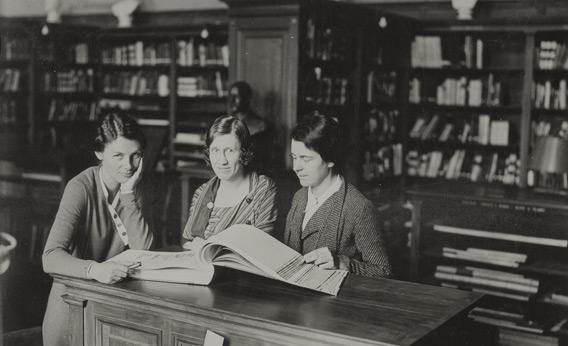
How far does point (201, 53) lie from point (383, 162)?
8.08 feet

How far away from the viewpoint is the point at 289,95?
5422 mm

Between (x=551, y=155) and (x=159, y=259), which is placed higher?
(x=551, y=155)

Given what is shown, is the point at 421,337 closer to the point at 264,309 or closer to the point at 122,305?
the point at 264,309

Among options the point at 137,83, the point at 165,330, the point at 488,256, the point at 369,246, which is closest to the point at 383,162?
the point at 488,256

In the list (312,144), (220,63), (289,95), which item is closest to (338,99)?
(289,95)

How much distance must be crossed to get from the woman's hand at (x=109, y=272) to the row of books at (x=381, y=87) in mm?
4587

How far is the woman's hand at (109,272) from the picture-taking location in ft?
7.11

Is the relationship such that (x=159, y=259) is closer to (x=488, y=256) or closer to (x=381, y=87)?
(x=488, y=256)

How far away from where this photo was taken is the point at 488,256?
495 centimetres

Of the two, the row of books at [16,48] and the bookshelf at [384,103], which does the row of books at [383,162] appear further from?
the row of books at [16,48]

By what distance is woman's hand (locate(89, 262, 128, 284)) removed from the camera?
2.17m

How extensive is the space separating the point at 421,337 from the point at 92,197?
1331 mm

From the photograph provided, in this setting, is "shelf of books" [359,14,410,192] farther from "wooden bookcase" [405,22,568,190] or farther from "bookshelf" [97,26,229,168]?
"bookshelf" [97,26,229,168]

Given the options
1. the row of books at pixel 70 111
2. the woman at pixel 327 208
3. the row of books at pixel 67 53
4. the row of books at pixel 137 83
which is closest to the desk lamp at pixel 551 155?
the woman at pixel 327 208
